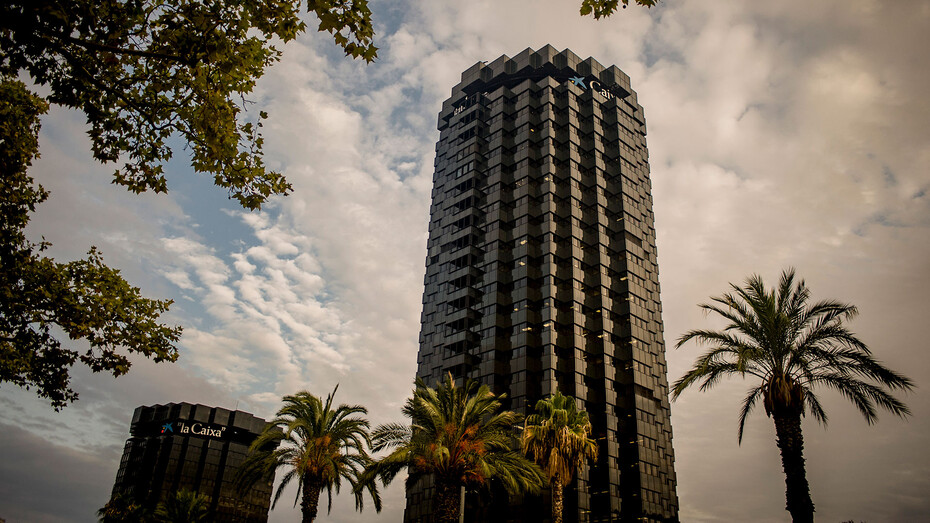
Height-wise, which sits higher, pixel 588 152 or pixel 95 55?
pixel 588 152

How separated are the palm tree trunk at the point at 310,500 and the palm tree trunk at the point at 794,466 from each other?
2540 centimetres

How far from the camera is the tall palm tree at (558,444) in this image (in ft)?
122

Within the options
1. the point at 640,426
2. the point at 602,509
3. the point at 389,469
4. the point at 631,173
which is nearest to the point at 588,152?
the point at 631,173

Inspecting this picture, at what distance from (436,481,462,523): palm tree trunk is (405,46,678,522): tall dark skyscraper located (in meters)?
39.5

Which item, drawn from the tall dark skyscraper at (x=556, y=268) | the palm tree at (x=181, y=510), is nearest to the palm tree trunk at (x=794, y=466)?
the tall dark skyscraper at (x=556, y=268)

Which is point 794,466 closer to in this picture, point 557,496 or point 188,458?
point 557,496

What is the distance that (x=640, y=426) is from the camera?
80.1 meters

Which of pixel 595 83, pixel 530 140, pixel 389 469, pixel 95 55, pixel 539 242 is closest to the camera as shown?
pixel 95 55

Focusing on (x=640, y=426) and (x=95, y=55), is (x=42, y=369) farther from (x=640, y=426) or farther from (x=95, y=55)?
(x=640, y=426)

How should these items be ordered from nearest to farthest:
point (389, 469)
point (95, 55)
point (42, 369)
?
point (95, 55), point (42, 369), point (389, 469)

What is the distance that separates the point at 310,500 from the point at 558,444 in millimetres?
14922

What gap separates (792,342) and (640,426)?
55.5 meters

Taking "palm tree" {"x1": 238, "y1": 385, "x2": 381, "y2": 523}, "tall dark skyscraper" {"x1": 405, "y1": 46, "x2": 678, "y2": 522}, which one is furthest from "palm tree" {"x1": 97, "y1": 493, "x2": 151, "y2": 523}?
"palm tree" {"x1": 238, "y1": 385, "x2": 381, "y2": 523}

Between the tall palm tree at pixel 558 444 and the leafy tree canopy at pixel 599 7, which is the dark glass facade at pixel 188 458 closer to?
the tall palm tree at pixel 558 444
